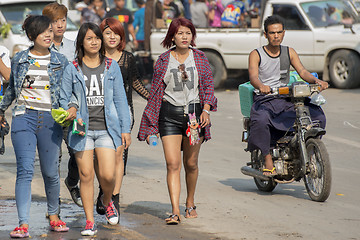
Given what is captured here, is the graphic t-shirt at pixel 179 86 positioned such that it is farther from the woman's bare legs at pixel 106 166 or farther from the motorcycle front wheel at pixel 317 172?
the motorcycle front wheel at pixel 317 172

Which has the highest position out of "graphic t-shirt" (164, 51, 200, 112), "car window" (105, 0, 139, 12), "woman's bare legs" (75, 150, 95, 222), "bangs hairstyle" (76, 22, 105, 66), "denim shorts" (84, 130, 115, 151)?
"bangs hairstyle" (76, 22, 105, 66)

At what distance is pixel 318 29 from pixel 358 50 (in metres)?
1.01

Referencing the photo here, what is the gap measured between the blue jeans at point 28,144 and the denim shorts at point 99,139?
10.4 inches

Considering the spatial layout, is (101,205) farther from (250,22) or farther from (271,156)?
(250,22)

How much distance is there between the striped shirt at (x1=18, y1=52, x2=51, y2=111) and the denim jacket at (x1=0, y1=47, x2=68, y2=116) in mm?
31

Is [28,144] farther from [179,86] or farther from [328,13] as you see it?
[328,13]

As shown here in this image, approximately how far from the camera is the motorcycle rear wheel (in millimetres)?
8656

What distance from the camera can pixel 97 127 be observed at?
6.60 metres

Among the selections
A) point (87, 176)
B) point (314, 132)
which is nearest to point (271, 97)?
point (314, 132)

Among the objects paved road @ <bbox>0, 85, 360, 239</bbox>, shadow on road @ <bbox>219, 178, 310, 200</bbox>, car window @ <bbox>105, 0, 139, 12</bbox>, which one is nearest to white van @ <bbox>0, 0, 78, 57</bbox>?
car window @ <bbox>105, 0, 139, 12</bbox>

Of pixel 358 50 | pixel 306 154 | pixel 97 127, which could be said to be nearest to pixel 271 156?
pixel 306 154

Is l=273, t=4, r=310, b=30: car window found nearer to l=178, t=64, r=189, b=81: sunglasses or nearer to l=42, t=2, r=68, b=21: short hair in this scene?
l=42, t=2, r=68, b=21: short hair

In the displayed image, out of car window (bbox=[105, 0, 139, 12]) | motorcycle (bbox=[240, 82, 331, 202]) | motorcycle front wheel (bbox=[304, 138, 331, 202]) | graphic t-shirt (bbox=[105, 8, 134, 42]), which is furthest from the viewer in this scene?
car window (bbox=[105, 0, 139, 12])

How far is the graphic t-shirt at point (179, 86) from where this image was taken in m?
7.13
